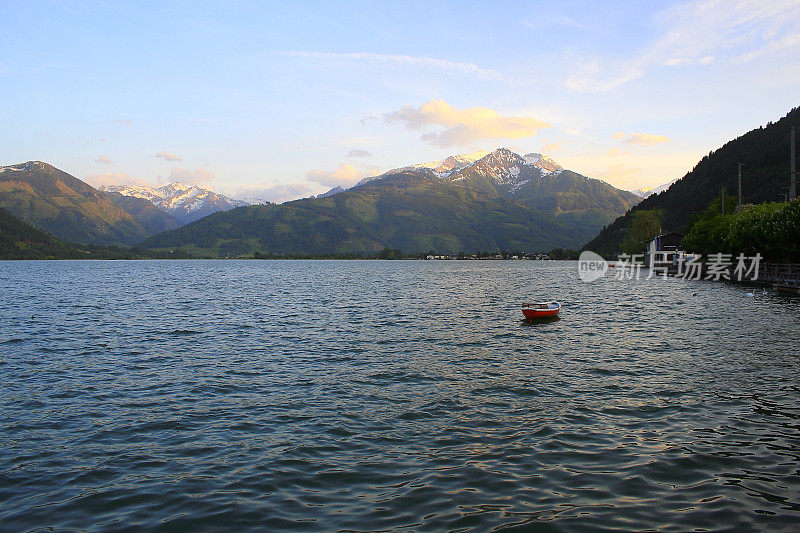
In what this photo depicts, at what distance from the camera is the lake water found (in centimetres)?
1296

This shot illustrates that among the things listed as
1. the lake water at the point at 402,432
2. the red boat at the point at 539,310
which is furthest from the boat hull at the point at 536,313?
the lake water at the point at 402,432

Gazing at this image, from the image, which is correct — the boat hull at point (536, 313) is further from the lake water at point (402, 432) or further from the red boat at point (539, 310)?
the lake water at point (402, 432)

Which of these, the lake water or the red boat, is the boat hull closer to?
the red boat

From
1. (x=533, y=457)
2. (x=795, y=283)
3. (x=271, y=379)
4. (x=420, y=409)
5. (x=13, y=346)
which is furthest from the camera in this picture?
(x=795, y=283)

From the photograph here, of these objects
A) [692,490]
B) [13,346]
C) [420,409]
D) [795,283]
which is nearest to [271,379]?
[420,409]

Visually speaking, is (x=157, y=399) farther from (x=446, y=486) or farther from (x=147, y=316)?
(x=147, y=316)

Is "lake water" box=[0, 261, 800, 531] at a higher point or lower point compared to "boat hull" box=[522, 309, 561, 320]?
lower

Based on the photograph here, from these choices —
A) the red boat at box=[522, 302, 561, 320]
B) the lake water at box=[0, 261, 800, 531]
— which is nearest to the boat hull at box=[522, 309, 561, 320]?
the red boat at box=[522, 302, 561, 320]

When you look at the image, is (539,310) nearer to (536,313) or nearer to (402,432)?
(536,313)

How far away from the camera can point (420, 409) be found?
70.8ft

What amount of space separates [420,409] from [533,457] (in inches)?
247

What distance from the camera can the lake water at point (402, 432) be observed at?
13.0 metres

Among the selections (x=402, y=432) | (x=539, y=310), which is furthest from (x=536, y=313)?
(x=402, y=432)

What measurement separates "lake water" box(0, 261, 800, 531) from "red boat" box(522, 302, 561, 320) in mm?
9325
